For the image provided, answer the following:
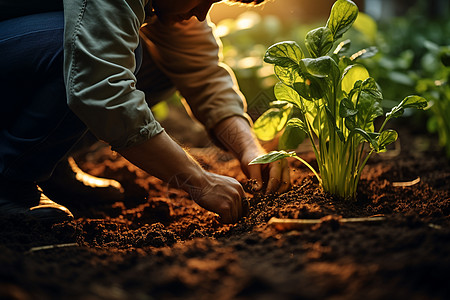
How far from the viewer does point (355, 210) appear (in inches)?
54.2

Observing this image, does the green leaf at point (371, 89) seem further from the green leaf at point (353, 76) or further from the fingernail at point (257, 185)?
the fingernail at point (257, 185)

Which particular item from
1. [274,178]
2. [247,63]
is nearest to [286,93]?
[274,178]

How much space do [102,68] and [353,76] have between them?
0.86 metres

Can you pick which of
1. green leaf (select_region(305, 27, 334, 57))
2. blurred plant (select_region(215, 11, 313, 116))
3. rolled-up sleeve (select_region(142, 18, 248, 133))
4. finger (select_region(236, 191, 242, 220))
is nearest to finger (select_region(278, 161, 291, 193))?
finger (select_region(236, 191, 242, 220))

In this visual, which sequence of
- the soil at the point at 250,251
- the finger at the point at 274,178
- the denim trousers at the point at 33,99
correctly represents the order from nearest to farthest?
the soil at the point at 250,251 → the denim trousers at the point at 33,99 → the finger at the point at 274,178

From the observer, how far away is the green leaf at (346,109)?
1291 mm

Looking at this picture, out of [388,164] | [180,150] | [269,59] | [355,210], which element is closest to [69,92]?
[180,150]

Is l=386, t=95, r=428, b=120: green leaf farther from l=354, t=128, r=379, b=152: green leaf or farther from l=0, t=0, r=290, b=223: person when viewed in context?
l=0, t=0, r=290, b=223: person

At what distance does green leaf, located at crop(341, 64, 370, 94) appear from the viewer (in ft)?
4.82

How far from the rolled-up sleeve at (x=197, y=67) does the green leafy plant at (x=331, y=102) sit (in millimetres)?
283

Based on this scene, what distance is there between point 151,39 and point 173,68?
0.16 meters

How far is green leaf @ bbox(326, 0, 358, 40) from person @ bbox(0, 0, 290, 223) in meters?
0.29

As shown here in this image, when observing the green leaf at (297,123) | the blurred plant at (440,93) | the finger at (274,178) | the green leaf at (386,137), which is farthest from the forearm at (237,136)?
the blurred plant at (440,93)

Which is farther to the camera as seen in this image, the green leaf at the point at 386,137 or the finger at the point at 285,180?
the finger at the point at 285,180
